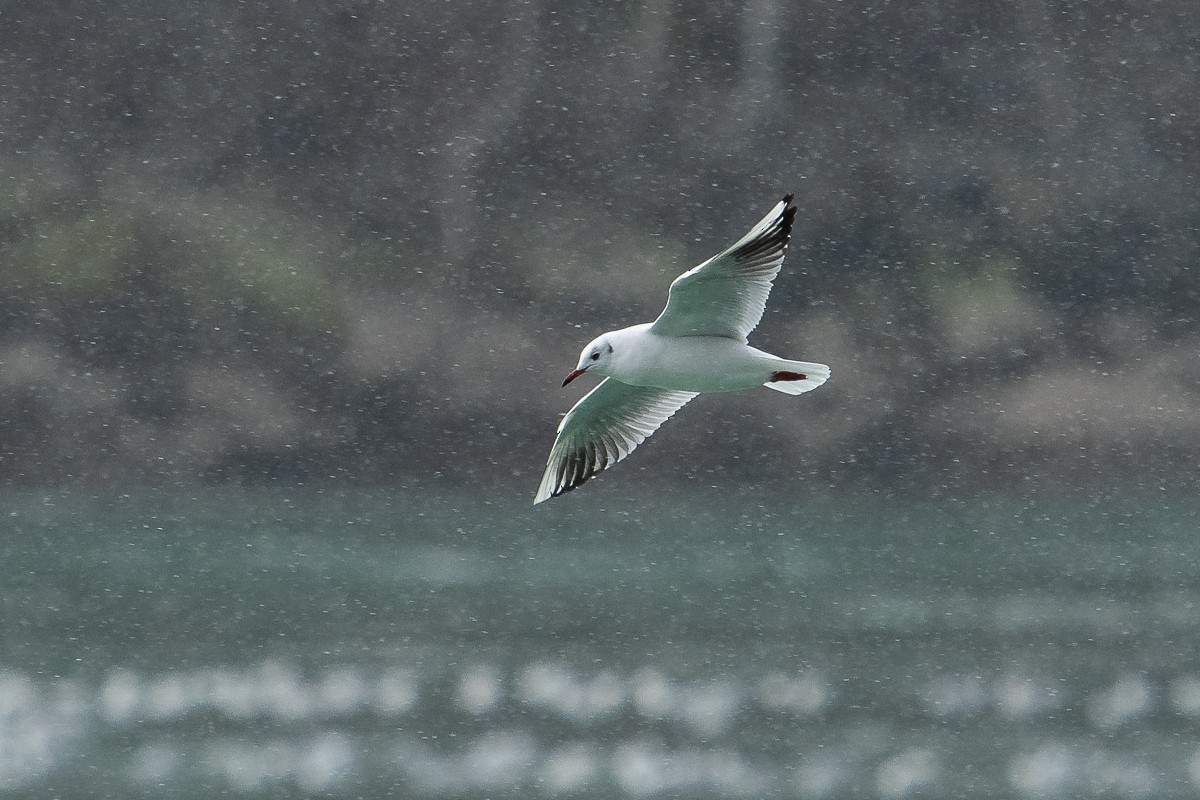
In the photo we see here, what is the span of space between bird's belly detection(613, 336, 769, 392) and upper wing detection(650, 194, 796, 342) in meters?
0.03

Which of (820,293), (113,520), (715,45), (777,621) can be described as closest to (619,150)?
(715,45)

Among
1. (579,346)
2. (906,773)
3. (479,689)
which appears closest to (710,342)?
(906,773)

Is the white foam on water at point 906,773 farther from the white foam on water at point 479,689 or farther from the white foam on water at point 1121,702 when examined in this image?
the white foam on water at point 479,689

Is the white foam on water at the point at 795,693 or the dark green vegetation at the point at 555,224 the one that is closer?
the white foam on water at the point at 795,693

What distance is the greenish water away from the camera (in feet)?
24.0

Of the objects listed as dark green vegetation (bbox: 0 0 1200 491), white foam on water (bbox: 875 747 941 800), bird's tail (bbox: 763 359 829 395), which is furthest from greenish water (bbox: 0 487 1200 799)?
bird's tail (bbox: 763 359 829 395)

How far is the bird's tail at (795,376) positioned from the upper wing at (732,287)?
14 cm

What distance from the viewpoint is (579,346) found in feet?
46.3

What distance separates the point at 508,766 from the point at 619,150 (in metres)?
9.53

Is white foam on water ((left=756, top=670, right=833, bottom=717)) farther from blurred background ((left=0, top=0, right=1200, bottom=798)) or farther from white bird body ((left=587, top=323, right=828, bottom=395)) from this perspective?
white bird body ((left=587, top=323, right=828, bottom=395))

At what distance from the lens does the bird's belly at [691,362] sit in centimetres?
488

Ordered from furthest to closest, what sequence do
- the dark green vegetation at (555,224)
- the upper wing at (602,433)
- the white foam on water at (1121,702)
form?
1. the dark green vegetation at (555,224)
2. the white foam on water at (1121,702)
3. the upper wing at (602,433)

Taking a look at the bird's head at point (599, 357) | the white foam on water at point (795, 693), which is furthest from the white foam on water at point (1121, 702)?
the bird's head at point (599, 357)

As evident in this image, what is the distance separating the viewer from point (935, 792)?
695cm
